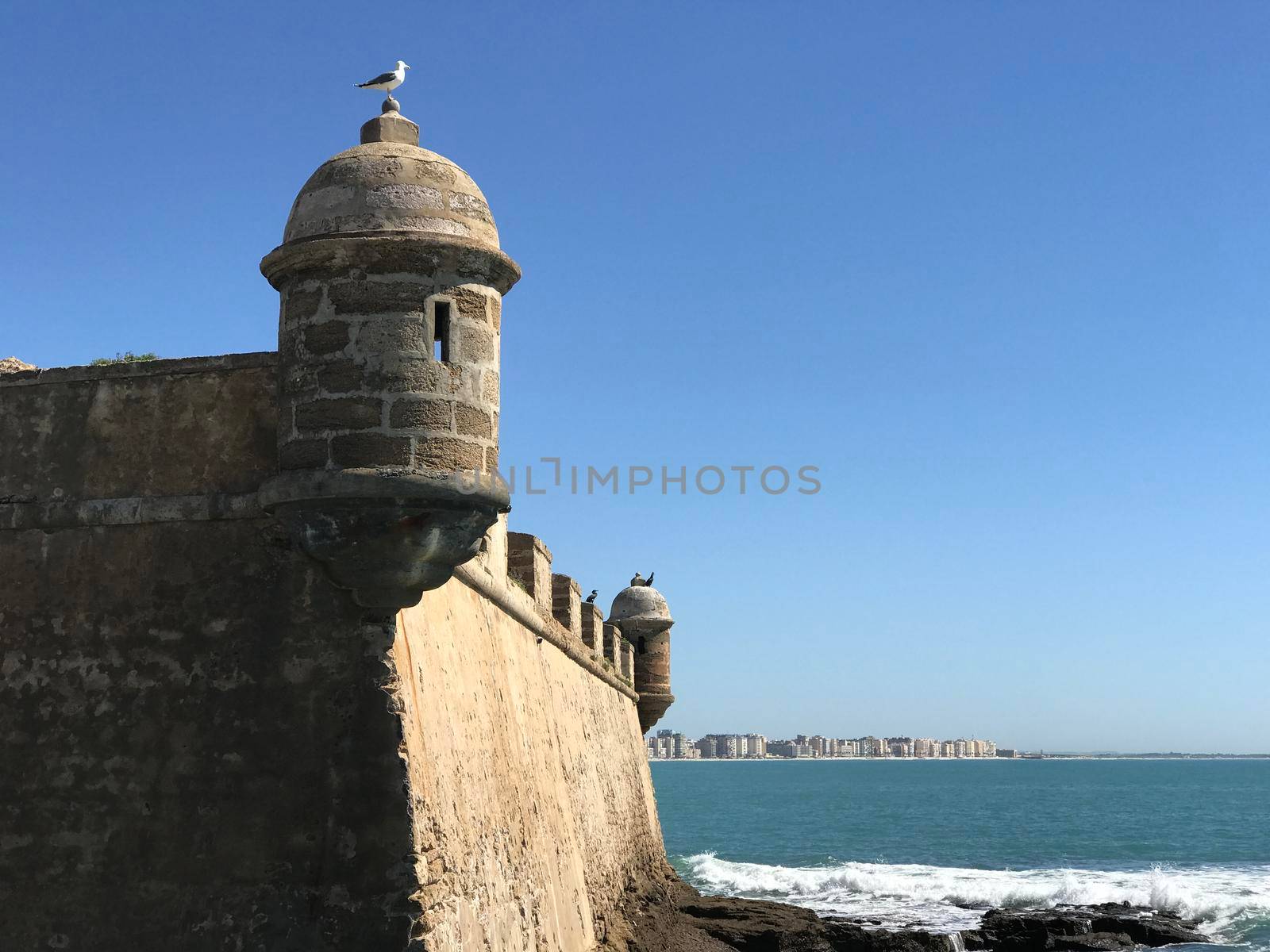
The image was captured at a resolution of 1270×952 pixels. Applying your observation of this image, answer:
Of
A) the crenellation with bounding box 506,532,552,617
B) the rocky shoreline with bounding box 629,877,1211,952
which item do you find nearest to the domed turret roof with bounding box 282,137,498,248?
the crenellation with bounding box 506,532,552,617

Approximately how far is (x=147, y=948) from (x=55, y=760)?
109 cm

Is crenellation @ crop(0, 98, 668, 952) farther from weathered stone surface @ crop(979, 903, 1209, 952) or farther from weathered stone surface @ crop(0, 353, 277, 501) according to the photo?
weathered stone surface @ crop(979, 903, 1209, 952)

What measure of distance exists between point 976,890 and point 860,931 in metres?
14.5

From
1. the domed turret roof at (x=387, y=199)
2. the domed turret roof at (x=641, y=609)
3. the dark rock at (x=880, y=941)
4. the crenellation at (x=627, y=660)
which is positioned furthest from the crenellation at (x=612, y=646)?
the domed turret roof at (x=387, y=199)

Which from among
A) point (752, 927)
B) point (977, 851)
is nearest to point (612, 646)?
point (752, 927)

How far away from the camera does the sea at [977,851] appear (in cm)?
2972

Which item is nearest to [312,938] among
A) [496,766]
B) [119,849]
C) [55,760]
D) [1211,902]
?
[119,849]

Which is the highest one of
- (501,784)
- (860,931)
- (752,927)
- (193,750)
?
(193,750)

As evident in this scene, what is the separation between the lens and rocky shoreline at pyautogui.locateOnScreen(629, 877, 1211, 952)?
15.8 metres

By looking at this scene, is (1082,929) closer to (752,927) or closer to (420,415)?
(752,927)

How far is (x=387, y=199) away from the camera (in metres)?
6.82

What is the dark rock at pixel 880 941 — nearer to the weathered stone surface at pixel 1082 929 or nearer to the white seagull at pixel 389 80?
the weathered stone surface at pixel 1082 929

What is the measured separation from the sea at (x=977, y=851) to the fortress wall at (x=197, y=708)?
20.1 meters

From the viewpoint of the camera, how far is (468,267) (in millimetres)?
6848
